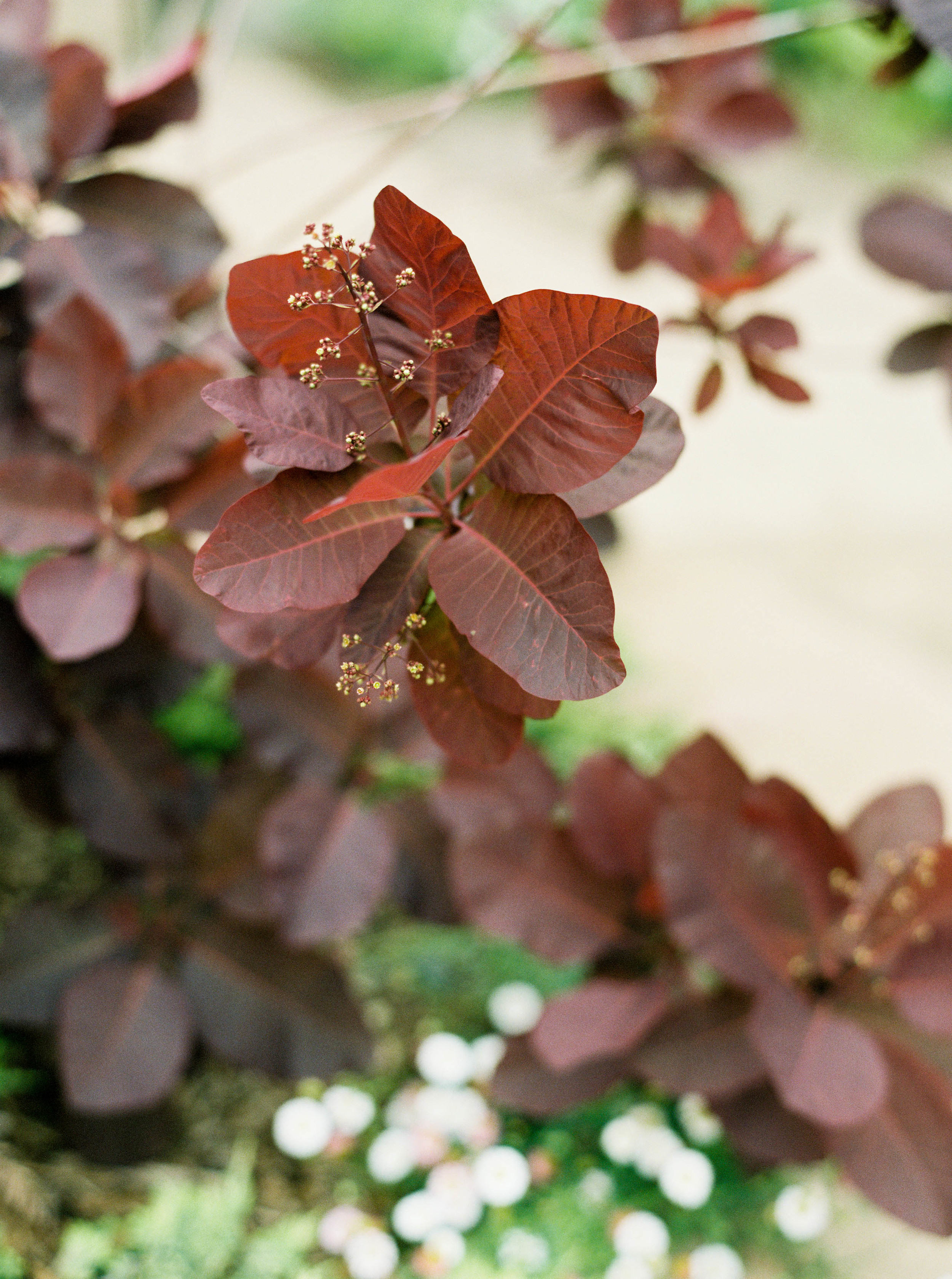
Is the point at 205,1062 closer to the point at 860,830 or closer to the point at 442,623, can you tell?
the point at 860,830

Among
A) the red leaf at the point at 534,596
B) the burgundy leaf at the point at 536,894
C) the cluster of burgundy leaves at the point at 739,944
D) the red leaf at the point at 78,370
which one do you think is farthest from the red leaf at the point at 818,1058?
the red leaf at the point at 78,370

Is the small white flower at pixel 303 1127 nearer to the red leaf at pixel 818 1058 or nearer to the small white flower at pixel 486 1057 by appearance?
the small white flower at pixel 486 1057

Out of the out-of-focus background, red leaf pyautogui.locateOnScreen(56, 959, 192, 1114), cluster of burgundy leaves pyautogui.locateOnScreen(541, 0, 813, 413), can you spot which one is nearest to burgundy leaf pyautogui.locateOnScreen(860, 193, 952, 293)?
the out-of-focus background

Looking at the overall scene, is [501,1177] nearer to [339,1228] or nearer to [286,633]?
[339,1228]

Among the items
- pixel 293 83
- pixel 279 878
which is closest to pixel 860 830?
pixel 279 878

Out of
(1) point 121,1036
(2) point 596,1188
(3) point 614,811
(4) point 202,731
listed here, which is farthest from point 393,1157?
(4) point 202,731

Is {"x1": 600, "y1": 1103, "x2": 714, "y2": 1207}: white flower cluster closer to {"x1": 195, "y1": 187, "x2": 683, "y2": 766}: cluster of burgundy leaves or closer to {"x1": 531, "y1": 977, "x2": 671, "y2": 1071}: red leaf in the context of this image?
{"x1": 531, "y1": 977, "x2": 671, "y2": 1071}: red leaf

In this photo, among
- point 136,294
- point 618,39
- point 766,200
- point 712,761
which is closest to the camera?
point 136,294
